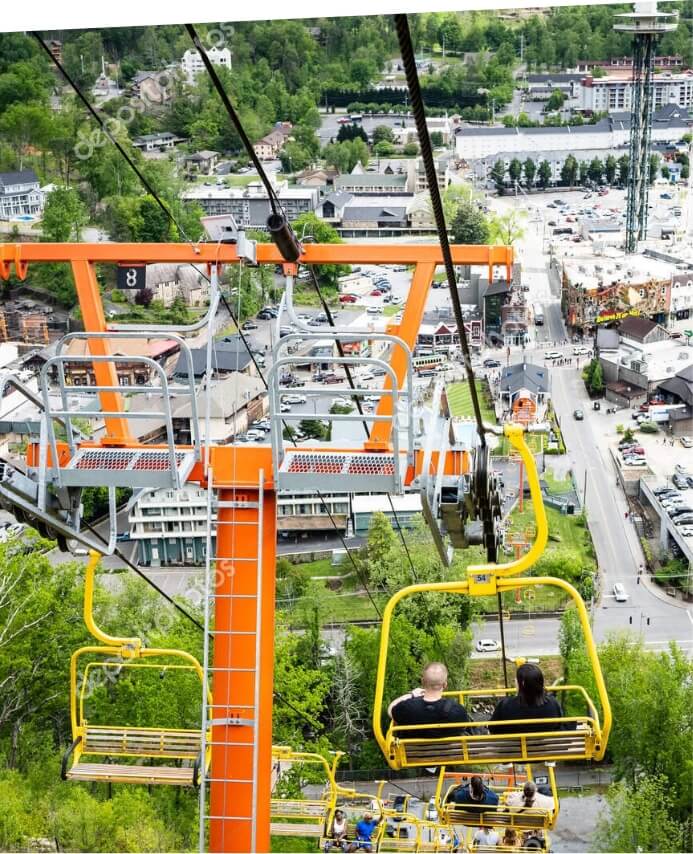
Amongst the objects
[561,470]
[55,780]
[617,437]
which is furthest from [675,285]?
[55,780]

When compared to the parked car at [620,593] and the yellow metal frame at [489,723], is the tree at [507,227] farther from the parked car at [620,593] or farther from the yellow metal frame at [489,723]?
the yellow metal frame at [489,723]

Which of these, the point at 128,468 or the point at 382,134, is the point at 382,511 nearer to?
the point at 382,134

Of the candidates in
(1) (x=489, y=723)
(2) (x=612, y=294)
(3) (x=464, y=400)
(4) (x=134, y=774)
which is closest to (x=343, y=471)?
(1) (x=489, y=723)

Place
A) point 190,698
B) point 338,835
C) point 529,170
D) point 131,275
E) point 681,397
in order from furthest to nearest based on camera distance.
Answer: point 529,170 → point 681,397 → point 190,698 → point 338,835 → point 131,275

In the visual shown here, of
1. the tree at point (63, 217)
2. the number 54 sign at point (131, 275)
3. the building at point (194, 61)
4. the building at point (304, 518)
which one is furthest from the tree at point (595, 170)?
the number 54 sign at point (131, 275)

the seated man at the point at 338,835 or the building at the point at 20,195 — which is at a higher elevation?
the seated man at the point at 338,835
